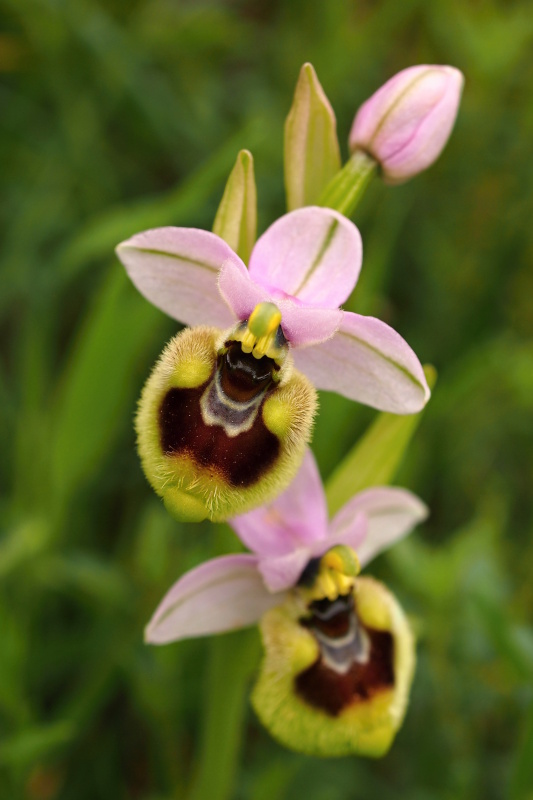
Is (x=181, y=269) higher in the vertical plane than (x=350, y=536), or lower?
higher

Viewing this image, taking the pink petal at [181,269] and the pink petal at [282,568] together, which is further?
the pink petal at [282,568]

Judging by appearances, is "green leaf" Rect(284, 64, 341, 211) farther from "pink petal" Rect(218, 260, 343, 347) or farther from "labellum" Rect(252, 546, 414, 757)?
"labellum" Rect(252, 546, 414, 757)

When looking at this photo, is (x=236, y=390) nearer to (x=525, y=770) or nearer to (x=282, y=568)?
(x=282, y=568)

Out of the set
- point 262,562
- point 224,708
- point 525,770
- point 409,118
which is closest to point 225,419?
point 262,562

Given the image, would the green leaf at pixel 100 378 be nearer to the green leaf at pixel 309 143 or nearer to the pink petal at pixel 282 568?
the green leaf at pixel 309 143

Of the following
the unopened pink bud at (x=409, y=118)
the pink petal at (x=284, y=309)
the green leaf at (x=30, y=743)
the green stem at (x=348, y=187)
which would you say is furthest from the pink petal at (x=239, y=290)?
the green leaf at (x=30, y=743)

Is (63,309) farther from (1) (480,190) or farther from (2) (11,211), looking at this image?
(1) (480,190)

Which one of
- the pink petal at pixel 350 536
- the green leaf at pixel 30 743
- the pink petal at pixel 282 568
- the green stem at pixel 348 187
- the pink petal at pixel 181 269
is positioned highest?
the green stem at pixel 348 187
